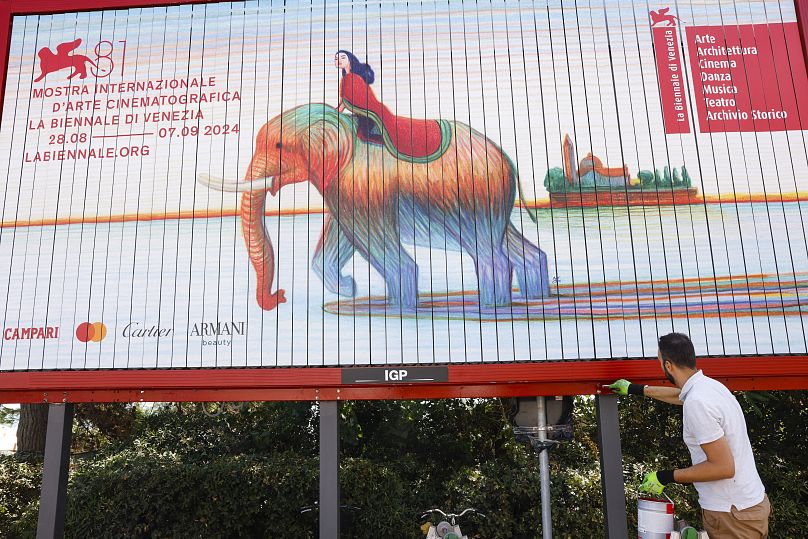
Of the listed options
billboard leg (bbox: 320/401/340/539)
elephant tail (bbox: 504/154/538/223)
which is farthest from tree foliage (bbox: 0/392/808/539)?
elephant tail (bbox: 504/154/538/223)

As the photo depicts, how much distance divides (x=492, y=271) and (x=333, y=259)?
3.57ft

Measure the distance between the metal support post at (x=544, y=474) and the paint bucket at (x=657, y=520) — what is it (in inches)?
32.1

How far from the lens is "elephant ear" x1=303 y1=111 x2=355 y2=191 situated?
472cm

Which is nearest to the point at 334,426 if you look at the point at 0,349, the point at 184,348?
the point at 184,348

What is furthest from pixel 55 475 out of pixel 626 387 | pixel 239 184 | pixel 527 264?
pixel 626 387

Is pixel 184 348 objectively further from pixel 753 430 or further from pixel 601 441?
pixel 753 430

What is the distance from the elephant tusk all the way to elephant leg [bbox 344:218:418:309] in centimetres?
67

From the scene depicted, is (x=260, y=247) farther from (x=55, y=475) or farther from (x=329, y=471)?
(x=55, y=475)

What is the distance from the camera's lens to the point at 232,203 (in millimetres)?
4703

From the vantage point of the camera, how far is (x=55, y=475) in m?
4.51

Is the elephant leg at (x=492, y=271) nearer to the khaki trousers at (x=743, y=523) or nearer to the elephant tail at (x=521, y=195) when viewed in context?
the elephant tail at (x=521, y=195)

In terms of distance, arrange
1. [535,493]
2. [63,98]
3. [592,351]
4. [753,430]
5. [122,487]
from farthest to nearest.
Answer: [753,430]
[122,487]
[535,493]
[63,98]
[592,351]

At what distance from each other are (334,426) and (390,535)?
2626 mm

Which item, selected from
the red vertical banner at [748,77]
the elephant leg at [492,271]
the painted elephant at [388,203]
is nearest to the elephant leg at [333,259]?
the painted elephant at [388,203]
